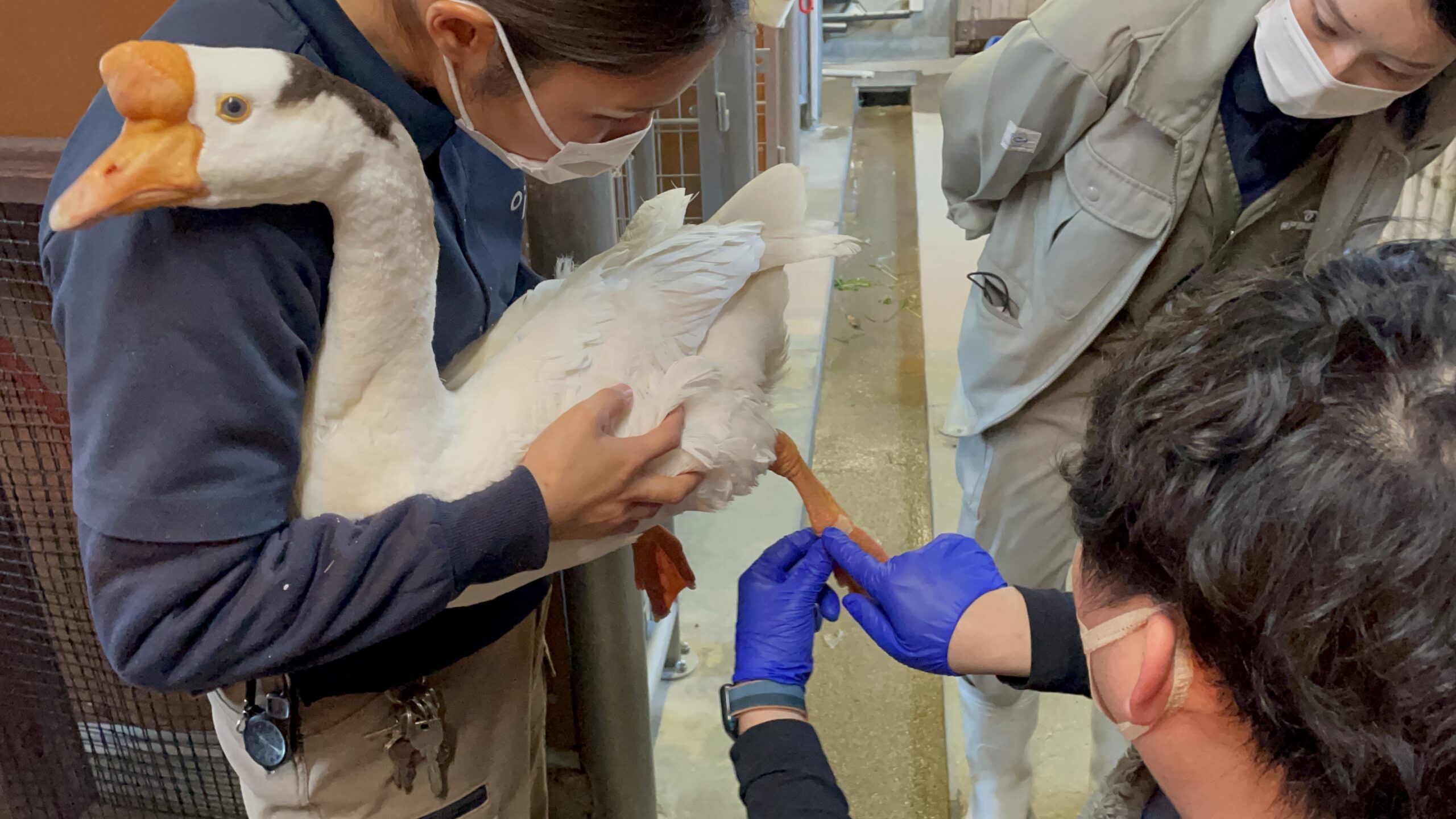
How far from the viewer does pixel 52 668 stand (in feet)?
4.74

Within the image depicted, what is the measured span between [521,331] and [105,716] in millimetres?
1142

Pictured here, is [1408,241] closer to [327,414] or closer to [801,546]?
[801,546]

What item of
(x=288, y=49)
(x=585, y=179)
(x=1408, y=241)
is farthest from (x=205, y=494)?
(x=1408, y=241)

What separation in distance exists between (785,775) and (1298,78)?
3.34 ft

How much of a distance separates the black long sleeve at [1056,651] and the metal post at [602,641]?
0.56m

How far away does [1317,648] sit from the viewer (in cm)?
53

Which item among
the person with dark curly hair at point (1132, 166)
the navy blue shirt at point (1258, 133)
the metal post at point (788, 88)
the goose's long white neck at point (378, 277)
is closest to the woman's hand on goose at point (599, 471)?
the goose's long white neck at point (378, 277)

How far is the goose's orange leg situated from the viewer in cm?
122

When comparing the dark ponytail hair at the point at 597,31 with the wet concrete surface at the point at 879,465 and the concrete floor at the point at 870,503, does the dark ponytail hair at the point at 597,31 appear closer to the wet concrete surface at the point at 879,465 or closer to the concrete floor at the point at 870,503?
the concrete floor at the point at 870,503

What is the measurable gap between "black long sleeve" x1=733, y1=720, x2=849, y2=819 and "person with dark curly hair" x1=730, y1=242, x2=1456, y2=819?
0.27m

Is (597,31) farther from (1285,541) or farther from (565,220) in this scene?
(1285,541)

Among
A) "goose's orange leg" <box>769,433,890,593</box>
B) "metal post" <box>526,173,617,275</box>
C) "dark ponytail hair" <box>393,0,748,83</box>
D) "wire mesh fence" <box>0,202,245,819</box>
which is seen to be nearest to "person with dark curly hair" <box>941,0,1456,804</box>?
"goose's orange leg" <box>769,433,890,593</box>

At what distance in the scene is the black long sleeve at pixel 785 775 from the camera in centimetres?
83

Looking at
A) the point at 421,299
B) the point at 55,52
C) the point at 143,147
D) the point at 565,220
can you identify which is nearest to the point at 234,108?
the point at 143,147
